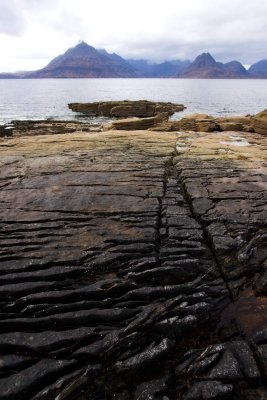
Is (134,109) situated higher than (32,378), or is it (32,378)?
(32,378)

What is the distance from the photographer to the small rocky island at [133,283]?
842 cm

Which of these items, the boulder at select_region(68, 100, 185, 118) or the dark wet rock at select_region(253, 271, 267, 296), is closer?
the dark wet rock at select_region(253, 271, 267, 296)

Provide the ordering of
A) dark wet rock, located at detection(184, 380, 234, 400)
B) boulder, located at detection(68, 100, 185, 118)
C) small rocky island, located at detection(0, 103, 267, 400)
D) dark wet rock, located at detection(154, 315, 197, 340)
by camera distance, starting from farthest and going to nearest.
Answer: boulder, located at detection(68, 100, 185, 118)
dark wet rock, located at detection(154, 315, 197, 340)
small rocky island, located at detection(0, 103, 267, 400)
dark wet rock, located at detection(184, 380, 234, 400)

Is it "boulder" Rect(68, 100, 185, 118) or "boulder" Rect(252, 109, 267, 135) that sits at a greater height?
"boulder" Rect(252, 109, 267, 135)

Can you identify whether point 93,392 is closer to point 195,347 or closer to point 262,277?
point 195,347

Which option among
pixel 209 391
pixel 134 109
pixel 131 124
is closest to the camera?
pixel 209 391

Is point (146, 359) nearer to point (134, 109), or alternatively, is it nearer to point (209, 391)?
point (209, 391)

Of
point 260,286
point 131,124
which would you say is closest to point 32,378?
point 260,286

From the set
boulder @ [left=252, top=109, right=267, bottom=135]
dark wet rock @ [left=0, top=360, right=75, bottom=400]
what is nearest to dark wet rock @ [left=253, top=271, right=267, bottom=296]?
dark wet rock @ [left=0, top=360, right=75, bottom=400]

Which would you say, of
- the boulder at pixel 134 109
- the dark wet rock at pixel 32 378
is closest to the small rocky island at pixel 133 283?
the dark wet rock at pixel 32 378

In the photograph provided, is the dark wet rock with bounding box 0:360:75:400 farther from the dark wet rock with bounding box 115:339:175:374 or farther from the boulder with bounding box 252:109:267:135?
the boulder with bounding box 252:109:267:135

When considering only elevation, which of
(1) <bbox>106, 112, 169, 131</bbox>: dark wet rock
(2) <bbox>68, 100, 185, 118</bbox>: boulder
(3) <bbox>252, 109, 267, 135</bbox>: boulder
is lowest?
(2) <bbox>68, 100, 185, 118</bbox>: boulder

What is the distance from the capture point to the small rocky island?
8.42m

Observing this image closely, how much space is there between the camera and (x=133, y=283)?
1090 centimetres
